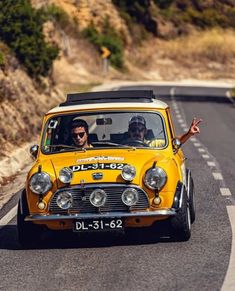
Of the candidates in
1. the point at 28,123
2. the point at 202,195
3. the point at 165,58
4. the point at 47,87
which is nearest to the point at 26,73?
the point at 47,87

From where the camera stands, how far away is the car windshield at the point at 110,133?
38.0 feet

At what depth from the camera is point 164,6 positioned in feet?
290

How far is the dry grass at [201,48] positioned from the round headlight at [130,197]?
2810 inches

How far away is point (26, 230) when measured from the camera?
424 inches

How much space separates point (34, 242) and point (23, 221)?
0.30 metres

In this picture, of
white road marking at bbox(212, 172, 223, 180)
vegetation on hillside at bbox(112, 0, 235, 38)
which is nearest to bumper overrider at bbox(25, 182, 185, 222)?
white road marking at bbox(212, 172, 223, 180)

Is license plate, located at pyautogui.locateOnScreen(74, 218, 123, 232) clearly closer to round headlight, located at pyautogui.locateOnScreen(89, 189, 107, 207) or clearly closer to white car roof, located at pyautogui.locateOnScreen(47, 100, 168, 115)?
round headlight, located at pyautogui.locateOnScreen(89, 189, 107, 207)

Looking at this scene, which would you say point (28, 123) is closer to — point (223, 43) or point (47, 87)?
point (47, 87)

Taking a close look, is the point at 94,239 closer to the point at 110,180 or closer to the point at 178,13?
the point at 110,180

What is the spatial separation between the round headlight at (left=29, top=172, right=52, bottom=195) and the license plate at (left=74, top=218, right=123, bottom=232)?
545 millimetres

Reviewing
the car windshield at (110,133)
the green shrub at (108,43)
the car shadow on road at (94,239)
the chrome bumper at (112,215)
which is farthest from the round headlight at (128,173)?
the green shrub at (108,43)

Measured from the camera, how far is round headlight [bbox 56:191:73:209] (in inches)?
410

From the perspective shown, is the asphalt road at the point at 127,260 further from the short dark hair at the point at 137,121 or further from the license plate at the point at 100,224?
the short dark hair at the point at 137,121

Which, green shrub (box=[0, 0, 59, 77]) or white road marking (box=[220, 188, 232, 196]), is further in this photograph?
green shrub (box=[0, 0, 59, 77])
